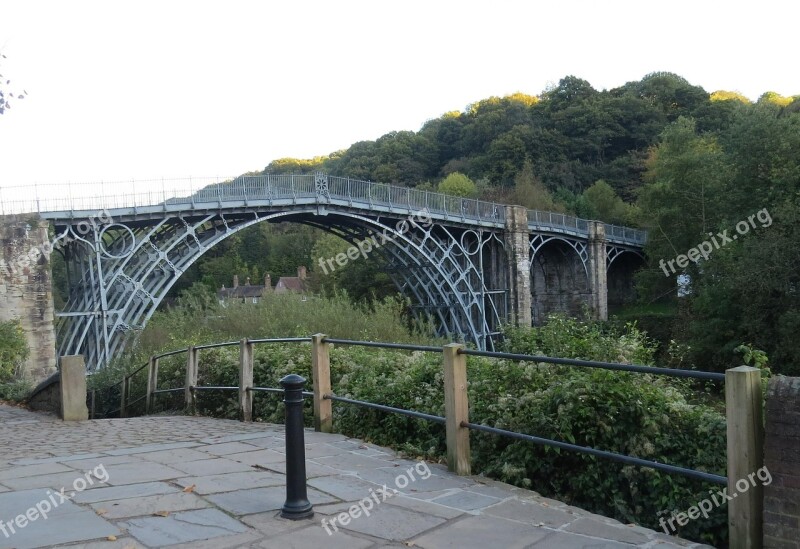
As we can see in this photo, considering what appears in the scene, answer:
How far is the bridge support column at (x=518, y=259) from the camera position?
34.3 metres

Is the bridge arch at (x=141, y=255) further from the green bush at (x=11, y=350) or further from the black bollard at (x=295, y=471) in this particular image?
the black bollard at (x=295, y=471)

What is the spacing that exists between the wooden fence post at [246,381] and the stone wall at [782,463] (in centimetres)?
543

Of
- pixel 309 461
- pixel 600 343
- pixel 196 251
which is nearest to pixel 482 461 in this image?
pixel 309 461

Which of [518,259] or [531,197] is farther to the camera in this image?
[531,197]

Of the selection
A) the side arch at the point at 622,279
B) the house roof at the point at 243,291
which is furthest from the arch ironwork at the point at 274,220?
the house roof at the point at 243,291

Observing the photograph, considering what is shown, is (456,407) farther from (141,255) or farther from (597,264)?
(597,264)

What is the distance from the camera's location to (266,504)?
4074 millimetres

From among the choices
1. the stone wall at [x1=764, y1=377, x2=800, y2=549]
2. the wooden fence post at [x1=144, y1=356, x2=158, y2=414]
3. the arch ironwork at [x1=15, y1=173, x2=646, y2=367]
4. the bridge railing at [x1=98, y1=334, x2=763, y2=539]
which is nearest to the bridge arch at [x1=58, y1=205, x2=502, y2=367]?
the arch ironwork at [x1=15, y1=173, x2=646, y2=367]

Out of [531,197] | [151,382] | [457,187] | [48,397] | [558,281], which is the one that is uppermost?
[457,187]

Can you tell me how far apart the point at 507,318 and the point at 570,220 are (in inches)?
319

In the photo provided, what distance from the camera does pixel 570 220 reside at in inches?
1567

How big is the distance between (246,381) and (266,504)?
12.5ft

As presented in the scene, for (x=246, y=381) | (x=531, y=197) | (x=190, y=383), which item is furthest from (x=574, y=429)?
(x=531, y=197)

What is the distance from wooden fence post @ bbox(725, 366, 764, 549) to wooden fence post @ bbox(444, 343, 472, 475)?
1832 millimetres
